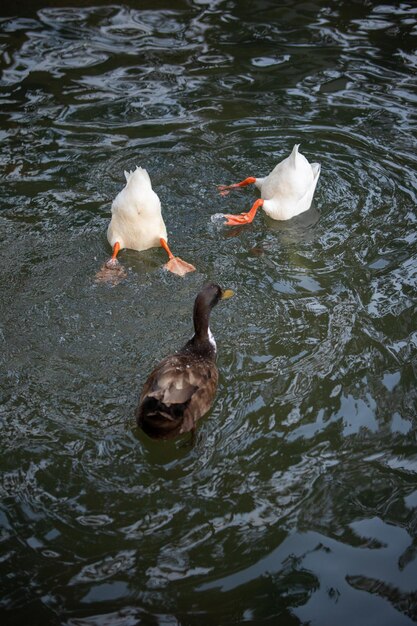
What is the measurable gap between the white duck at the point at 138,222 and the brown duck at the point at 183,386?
946 mm

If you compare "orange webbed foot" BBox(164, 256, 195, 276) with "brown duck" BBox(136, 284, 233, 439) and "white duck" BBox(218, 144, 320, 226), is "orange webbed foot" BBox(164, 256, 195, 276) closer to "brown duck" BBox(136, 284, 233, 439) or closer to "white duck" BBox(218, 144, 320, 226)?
"white duck" BBox(218, 144, 320, 226)

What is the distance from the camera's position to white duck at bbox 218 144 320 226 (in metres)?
5.89

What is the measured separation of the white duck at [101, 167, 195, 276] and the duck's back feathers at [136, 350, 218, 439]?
128 cm

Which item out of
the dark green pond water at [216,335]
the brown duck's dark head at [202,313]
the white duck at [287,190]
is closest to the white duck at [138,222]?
the dark green pond water at [216,335]

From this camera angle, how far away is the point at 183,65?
8.21 metres

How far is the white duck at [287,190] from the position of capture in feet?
19.3

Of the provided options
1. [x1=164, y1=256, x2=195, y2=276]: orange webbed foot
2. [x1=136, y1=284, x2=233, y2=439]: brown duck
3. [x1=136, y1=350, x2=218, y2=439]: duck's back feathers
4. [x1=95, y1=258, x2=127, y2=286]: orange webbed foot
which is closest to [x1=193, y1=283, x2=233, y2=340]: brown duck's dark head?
[x1=136, y1=284, x2=233, y2=439]: brown duck

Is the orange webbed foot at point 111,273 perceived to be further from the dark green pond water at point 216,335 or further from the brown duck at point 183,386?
the brown duck at point 183,386

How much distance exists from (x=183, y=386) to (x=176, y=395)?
0.08 m

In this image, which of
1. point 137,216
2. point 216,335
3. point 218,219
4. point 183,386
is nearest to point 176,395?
point 183,386

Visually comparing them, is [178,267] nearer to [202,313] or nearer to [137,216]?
[137,216]

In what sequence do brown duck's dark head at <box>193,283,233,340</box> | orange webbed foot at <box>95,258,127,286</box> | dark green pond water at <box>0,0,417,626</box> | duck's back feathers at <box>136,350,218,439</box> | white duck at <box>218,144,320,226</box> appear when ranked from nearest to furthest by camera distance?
1. dark green pond water at <box>0,0,417,626</box>
2. duck's back feathers at <box>136,350,218,439</box>
3. brown duck's dark head at <box>193,283,233,340</box>
4. orange webbed foot at <box>95,258,127,286</box>
5. white duck at <box>218,144,320,226</box>

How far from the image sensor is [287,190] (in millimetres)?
5906

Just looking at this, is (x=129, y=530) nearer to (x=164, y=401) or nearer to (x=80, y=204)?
(x=164, y=401)
